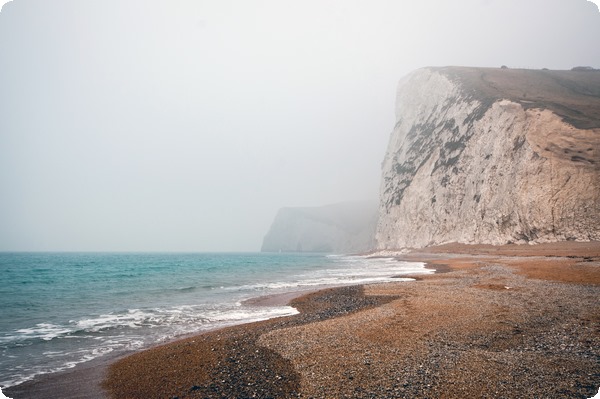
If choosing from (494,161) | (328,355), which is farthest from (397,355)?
(494,161)

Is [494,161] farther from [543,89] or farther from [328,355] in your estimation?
[328,355]

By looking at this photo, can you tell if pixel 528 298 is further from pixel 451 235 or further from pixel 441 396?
pixel 451 235

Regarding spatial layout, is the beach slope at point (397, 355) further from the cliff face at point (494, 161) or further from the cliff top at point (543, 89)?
the cliff top at point (543, 89)

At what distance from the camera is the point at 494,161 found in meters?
66.5

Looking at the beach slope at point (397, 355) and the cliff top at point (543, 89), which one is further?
the cliff top at point (543, 89)

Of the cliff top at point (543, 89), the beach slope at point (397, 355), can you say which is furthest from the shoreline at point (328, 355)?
the cliff top at point (543, 89)

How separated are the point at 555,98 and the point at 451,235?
38442 millimetres

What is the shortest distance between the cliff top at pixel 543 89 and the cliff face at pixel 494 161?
0.25 m

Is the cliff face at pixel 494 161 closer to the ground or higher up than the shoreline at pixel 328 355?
higher up

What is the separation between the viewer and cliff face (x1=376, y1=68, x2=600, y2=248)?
175 feet

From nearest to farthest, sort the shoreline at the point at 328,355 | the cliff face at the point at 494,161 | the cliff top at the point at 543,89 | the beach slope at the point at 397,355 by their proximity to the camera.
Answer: the beach slope at the point at 397,355 < the shoreline at the point at 328,355 < the cliff face at the point at 494,161 < the cliff top at the point at 543,89

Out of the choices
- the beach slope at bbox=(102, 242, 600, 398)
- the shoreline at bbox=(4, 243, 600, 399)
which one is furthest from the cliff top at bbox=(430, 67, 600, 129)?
the beach slope at bbox=(102, 242, 600, 398)

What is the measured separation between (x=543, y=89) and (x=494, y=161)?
33207 millimetres

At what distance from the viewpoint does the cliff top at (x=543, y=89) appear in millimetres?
62550
